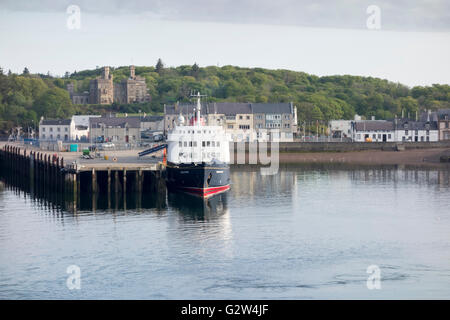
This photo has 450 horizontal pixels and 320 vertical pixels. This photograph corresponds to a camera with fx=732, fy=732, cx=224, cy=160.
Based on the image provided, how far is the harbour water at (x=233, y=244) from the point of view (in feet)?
109

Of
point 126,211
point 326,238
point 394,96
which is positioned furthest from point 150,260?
point 394,96

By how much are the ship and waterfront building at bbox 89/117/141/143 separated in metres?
55.1

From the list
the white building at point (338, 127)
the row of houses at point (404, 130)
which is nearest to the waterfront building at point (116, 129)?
the white building at point (338, 127)

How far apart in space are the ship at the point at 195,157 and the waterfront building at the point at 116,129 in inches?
2171

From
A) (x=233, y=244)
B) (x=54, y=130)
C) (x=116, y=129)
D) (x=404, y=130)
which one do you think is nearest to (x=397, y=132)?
(x=404, y=130)

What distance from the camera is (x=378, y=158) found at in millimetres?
97562

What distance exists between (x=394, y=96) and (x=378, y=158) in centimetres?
7281

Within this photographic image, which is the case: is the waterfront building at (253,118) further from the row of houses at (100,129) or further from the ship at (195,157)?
the ship at (195,157)

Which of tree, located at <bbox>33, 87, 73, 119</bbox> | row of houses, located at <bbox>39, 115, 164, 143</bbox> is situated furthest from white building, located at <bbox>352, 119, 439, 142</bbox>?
tree, located at <bbox>33, 87, 73, 119</bbox>

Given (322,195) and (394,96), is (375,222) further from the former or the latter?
(394,96)

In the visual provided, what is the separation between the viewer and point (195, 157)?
208 ft

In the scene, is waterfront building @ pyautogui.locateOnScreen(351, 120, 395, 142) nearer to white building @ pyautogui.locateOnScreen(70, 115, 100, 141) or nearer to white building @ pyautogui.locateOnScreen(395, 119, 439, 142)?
white building @ pyautogui.locateOnScreen(395, 119, 439, 142)

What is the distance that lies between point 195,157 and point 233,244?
22.6m

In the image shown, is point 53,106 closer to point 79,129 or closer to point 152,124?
point 79,129
